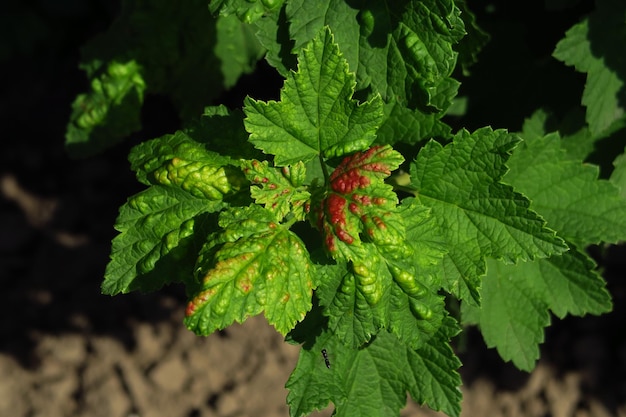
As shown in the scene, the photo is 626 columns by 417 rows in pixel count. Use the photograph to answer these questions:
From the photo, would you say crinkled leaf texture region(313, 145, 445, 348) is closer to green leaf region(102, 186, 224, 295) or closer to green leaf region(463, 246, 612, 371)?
green leaf region(102, 186, 224, 295)

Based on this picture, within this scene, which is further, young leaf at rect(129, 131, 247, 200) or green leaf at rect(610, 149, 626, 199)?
green leaf at rect(610, 149, 626, 199)

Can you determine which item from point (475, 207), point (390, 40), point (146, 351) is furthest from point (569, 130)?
point (146, 351)

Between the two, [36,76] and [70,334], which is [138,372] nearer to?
[70,334]

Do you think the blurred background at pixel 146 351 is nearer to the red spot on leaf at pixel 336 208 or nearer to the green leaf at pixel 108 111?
the green leaf at pixel 108 111

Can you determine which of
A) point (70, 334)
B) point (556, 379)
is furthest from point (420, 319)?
point (70, 334)

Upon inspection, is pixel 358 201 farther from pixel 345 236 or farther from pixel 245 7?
pixel 245 7

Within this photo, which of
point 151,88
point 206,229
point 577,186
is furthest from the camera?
point 151,88

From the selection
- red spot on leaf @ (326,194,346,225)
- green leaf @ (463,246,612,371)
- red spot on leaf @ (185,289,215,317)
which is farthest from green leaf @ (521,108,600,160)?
red spot on leaf @ (185,289,215,317)
